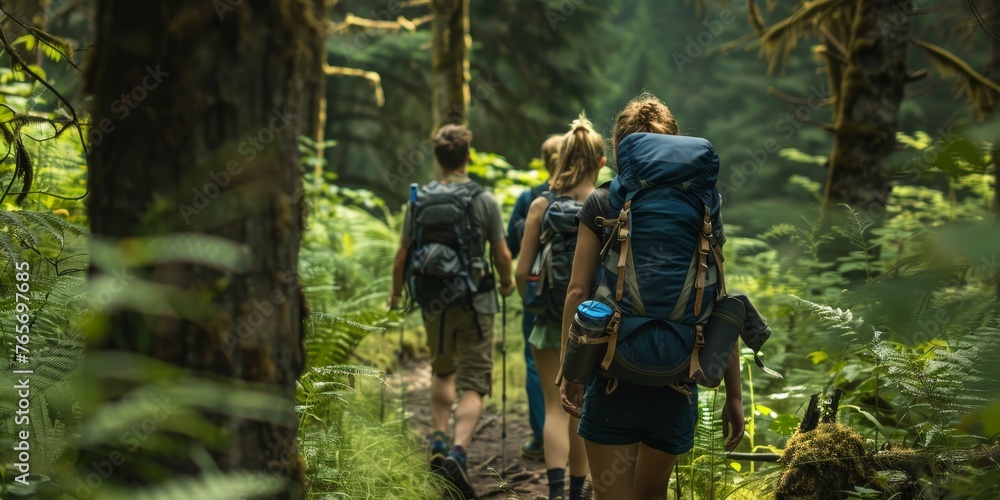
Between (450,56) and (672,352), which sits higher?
(450,56)

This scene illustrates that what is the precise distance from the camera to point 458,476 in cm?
505

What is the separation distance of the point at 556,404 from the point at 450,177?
1771 millimetres

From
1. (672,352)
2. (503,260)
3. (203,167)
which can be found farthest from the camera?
(503,260)

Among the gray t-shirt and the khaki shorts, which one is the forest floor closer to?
the khaki shorts

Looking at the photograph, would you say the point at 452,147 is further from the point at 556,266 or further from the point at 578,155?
the point at 556,266

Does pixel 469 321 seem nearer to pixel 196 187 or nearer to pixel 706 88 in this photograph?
pixel 196 187

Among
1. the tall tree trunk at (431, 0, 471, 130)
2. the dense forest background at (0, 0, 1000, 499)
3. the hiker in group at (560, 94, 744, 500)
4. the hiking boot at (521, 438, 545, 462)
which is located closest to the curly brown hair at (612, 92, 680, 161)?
the hiker in group at (560, 94, 744, 500)

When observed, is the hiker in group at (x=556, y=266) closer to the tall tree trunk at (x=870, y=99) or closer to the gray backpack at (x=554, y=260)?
the gray backpack at (x=554, y=260)

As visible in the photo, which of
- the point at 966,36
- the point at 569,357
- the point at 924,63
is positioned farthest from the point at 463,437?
the point at 924,63

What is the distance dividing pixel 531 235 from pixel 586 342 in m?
1.81

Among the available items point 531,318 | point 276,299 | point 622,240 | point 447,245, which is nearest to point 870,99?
point 531,318

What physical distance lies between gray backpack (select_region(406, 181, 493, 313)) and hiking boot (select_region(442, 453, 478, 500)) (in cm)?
107

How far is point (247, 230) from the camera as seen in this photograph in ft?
6.21

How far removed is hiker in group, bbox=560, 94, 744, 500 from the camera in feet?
10.2
